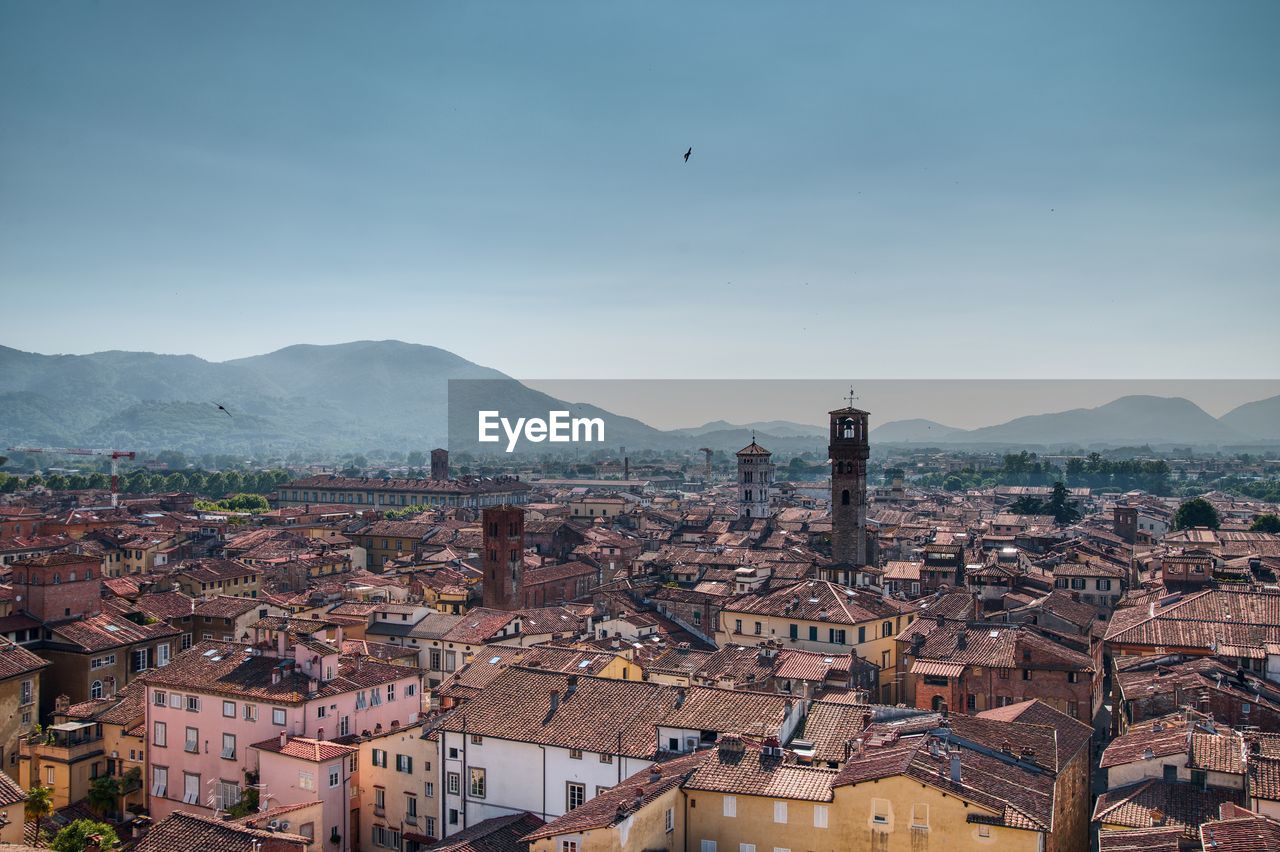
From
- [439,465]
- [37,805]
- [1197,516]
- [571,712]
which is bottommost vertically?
[37,805]

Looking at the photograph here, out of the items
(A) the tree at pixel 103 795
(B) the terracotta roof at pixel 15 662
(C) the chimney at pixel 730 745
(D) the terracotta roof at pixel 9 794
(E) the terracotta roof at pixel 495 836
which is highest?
(C) the chimney at pixel 730 745

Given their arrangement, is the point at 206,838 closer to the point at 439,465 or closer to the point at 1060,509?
the point at 1060,509

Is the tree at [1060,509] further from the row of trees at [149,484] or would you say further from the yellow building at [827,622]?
the row of trees at [149,484]

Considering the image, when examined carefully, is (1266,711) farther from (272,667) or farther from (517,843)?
(272,667)

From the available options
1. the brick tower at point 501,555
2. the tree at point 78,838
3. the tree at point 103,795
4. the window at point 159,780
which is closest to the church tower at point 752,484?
the brick tower at point 501,555

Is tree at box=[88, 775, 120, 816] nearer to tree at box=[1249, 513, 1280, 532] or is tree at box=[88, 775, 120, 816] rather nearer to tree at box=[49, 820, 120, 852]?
tree at box=[49, 820, 120, 852]

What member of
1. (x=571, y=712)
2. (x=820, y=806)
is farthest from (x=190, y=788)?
(x=820, y=806)
